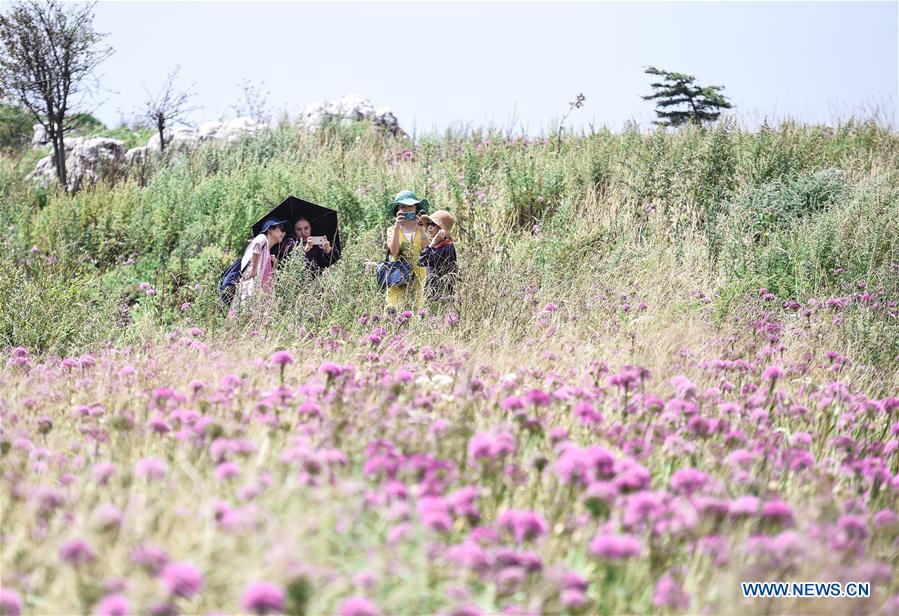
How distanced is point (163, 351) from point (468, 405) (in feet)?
7.19

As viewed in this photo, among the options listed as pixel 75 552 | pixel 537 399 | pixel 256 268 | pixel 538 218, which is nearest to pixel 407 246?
pixel 256 268

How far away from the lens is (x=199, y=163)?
469 inches

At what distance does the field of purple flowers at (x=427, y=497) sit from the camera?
1765mm

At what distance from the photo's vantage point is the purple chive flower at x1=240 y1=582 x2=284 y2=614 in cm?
150

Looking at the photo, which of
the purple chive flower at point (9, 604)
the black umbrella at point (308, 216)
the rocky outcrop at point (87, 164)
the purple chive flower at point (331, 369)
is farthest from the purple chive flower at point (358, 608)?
the rocky outcrop at point (87, 164)

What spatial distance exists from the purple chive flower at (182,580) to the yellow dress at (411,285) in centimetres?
462

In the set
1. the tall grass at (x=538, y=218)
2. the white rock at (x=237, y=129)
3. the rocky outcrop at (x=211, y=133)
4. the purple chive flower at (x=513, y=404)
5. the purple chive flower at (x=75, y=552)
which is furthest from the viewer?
the white rock at (x=237, y=129)

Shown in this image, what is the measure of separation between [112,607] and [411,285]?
198 inches

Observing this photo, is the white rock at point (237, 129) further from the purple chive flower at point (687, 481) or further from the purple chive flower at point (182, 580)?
the purple chive flower at point (182, 580)

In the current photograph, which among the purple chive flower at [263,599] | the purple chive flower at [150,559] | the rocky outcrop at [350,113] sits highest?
the rocky outcrop at [350,113]

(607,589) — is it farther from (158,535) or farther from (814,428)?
(814,428)

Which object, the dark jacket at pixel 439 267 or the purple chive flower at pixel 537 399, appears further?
the dark jacket at pixel 439 267

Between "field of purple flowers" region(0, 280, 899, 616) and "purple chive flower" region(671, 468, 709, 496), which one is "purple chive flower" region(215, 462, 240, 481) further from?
"purple chive flower" region(671, 468, 709, 496)

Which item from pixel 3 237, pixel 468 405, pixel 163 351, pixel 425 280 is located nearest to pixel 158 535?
pixel 468 405
